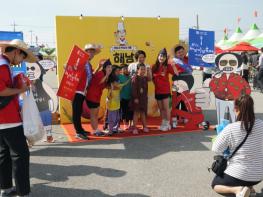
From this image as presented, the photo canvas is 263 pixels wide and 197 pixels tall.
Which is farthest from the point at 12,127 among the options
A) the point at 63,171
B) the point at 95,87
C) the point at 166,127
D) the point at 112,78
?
the point at 166,127

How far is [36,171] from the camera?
491 centimetres

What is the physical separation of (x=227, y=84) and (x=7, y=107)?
3.82 metres

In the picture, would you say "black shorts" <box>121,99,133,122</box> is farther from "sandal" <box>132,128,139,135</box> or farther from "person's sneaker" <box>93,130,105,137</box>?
"person's sneaker" <box>93,130,105,137</box>

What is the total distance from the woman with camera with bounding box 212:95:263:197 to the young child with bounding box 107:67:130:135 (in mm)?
3416

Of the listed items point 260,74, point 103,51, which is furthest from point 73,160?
point 260,74

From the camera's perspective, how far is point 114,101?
6.86m

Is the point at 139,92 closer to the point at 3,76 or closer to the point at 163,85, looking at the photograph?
the point at 163,85

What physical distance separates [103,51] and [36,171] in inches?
160

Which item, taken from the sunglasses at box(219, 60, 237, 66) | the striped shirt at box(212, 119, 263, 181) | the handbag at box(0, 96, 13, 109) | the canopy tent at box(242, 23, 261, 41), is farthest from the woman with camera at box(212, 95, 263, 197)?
the canopy tent at box(242, 23, 261, 41)

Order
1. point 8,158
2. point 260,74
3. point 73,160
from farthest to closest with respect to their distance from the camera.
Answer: point 260,74, point 73,160, point 8,158

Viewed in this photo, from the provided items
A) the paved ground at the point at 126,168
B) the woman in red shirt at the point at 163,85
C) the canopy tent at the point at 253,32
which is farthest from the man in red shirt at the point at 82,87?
the canopy tent at the point at 253,32

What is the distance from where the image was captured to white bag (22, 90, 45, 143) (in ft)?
12.4

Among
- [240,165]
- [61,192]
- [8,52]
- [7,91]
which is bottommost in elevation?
[61,192]

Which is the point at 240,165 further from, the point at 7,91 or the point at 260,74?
the point at 260,74
